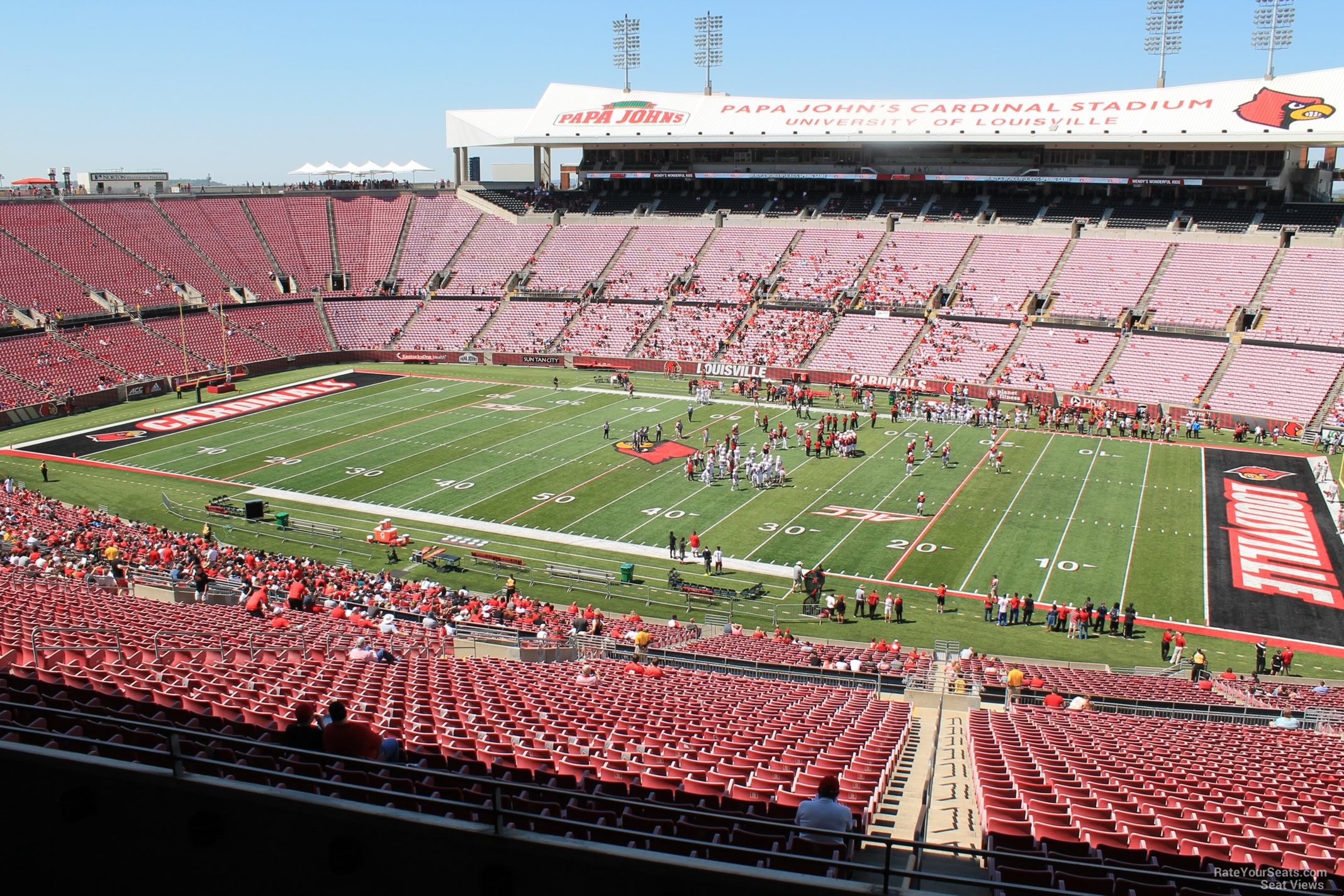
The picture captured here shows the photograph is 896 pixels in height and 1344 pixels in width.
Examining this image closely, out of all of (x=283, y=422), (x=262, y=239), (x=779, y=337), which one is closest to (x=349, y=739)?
(x=283, y=422)

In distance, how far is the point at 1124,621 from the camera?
2525 cm

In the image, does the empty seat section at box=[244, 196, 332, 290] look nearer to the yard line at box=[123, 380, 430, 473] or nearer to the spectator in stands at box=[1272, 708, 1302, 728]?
the yard line at box=[123, 380, 430, 473]

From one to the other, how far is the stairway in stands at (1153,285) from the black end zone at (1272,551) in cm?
1529

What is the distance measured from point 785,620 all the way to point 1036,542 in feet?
31.3

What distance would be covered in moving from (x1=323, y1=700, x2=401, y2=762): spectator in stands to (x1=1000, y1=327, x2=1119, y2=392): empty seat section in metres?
Answer: 47.5

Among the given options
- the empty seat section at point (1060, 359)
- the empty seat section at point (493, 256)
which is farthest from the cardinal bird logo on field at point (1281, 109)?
the empty seat section at point (493, 256)

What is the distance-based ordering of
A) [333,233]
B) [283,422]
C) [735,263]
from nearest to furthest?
[283,422] < [735,263] < [333,233]

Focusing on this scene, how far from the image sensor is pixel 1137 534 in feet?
105

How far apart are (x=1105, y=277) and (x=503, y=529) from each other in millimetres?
39322

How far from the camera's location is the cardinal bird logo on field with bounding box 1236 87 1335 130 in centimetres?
5538

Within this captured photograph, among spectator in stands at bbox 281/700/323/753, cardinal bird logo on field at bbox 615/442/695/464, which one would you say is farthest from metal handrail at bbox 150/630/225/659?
cardinal bird logo on field at bbox 615/442/695/464

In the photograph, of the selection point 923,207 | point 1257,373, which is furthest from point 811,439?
point 923,207

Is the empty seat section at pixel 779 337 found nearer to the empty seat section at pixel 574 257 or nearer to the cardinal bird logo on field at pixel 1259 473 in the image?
the empty seat section at pixel 574 257

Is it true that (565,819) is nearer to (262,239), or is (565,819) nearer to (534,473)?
(534,473)
